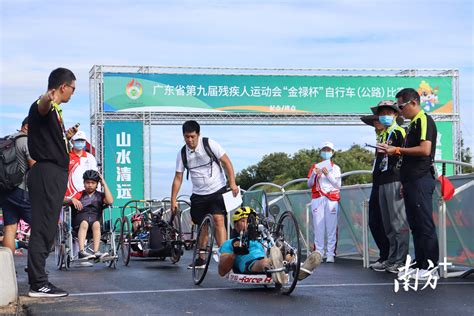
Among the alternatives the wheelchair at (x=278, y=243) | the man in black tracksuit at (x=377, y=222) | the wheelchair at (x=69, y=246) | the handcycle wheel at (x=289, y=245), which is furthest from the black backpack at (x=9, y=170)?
the man in black tracksuit at (x=377, y=222)

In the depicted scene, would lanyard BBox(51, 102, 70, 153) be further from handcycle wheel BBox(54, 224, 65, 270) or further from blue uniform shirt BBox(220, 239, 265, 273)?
handcycle wheel BBox(54, 224, 65, 270)

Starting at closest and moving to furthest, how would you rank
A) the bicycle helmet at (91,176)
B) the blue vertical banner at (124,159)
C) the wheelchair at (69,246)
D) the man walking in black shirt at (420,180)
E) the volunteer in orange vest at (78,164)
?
the man walking in black shirt at (420,180) → the wheelchair at (69,246) → the bicycle helmet at (91,176) → the volunteer in orange vest at (78,164) → the blue vertical banner at (124,159)

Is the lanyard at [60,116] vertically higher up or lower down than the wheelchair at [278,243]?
higher up

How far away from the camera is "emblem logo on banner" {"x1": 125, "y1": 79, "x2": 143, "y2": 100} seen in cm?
3575

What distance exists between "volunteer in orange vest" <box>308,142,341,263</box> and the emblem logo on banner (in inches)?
852

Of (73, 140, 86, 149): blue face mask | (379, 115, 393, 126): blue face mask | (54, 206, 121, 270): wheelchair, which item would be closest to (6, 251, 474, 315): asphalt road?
(54, 206, 121, 270): wheelchair

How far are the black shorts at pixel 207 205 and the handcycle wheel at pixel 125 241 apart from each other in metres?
2.61

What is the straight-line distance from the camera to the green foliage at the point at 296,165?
195 ft

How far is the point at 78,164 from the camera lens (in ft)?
45.0

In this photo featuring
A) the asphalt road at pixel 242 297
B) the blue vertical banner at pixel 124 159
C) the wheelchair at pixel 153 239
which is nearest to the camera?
the asphalt road at pixel 242 297

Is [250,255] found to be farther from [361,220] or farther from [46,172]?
[361,220]

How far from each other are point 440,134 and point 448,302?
106 ft

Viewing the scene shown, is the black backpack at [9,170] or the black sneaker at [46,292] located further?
the black backpack at [9,170]

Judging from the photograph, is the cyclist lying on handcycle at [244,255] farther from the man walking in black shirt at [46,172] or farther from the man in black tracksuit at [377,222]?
the man in black tracksuit at [377,222]
